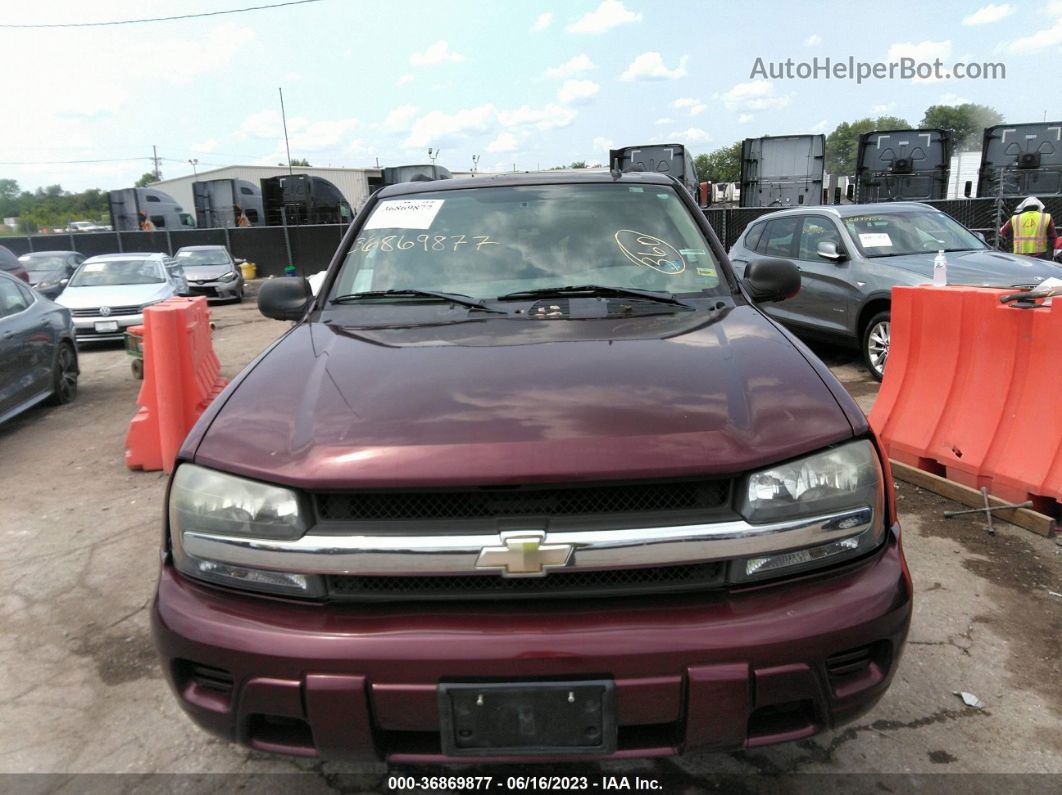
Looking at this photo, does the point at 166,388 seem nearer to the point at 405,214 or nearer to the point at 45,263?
the point at 405,214

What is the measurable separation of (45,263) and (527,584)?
19775mm

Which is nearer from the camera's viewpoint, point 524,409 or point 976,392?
point 524,409

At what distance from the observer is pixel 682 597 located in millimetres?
1917

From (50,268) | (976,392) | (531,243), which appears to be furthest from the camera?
(50,268)

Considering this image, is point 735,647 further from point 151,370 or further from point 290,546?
point 151,370

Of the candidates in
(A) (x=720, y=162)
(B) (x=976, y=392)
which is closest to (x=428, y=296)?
(B) (x=976, y=392)

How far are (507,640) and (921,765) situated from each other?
60.6 inches

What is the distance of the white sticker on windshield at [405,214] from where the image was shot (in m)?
3.33

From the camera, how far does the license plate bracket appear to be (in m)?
1.79

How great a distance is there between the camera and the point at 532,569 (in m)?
1.84

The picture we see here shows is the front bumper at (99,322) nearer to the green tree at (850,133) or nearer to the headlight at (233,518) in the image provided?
the headlight at (233,518)

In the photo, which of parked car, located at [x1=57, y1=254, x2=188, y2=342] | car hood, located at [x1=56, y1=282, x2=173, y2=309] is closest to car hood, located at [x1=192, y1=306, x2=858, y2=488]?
parked car, located at [x1=57, y1=254, x2=188, y2=342]

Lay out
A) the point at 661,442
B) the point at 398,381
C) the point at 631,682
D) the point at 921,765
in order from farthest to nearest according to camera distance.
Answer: the point at 921,765, the point at 398,381, the point at 661,442, the point at 631,682

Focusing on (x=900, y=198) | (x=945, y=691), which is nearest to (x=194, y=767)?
(x=945, y=691)
